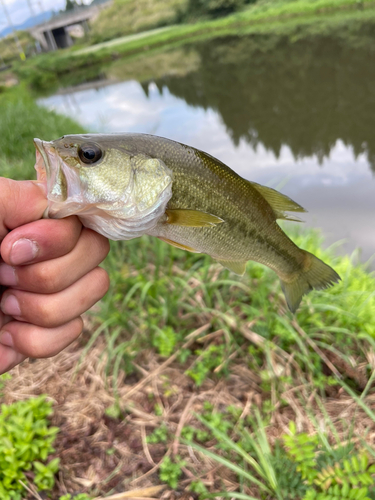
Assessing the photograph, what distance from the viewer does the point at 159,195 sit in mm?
1335

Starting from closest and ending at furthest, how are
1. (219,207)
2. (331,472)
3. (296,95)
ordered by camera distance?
(219,207), (331,472), (296,95)

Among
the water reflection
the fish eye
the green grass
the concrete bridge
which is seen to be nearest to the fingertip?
the fish eye

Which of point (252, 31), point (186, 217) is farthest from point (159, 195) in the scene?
point (252, 31)

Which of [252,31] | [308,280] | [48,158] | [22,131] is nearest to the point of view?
[48,158]

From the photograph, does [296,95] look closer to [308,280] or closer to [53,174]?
[308,280]

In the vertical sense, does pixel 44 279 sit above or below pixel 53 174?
below

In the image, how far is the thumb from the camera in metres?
1.14

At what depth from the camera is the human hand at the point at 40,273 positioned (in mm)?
1164

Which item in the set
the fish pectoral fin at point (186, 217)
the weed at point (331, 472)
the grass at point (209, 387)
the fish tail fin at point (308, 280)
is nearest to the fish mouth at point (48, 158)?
the fish pectoral fin at point (186, 217)

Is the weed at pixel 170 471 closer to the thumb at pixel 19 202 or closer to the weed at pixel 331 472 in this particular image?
the weed at pixel 331 472

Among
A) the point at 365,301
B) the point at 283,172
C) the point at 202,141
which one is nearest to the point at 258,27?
the point at 202,141

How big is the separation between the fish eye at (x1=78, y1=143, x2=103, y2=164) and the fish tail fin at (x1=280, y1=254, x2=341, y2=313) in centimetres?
132

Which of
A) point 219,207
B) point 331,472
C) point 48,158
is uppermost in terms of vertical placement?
point 48,158

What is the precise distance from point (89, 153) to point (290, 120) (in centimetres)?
1128
